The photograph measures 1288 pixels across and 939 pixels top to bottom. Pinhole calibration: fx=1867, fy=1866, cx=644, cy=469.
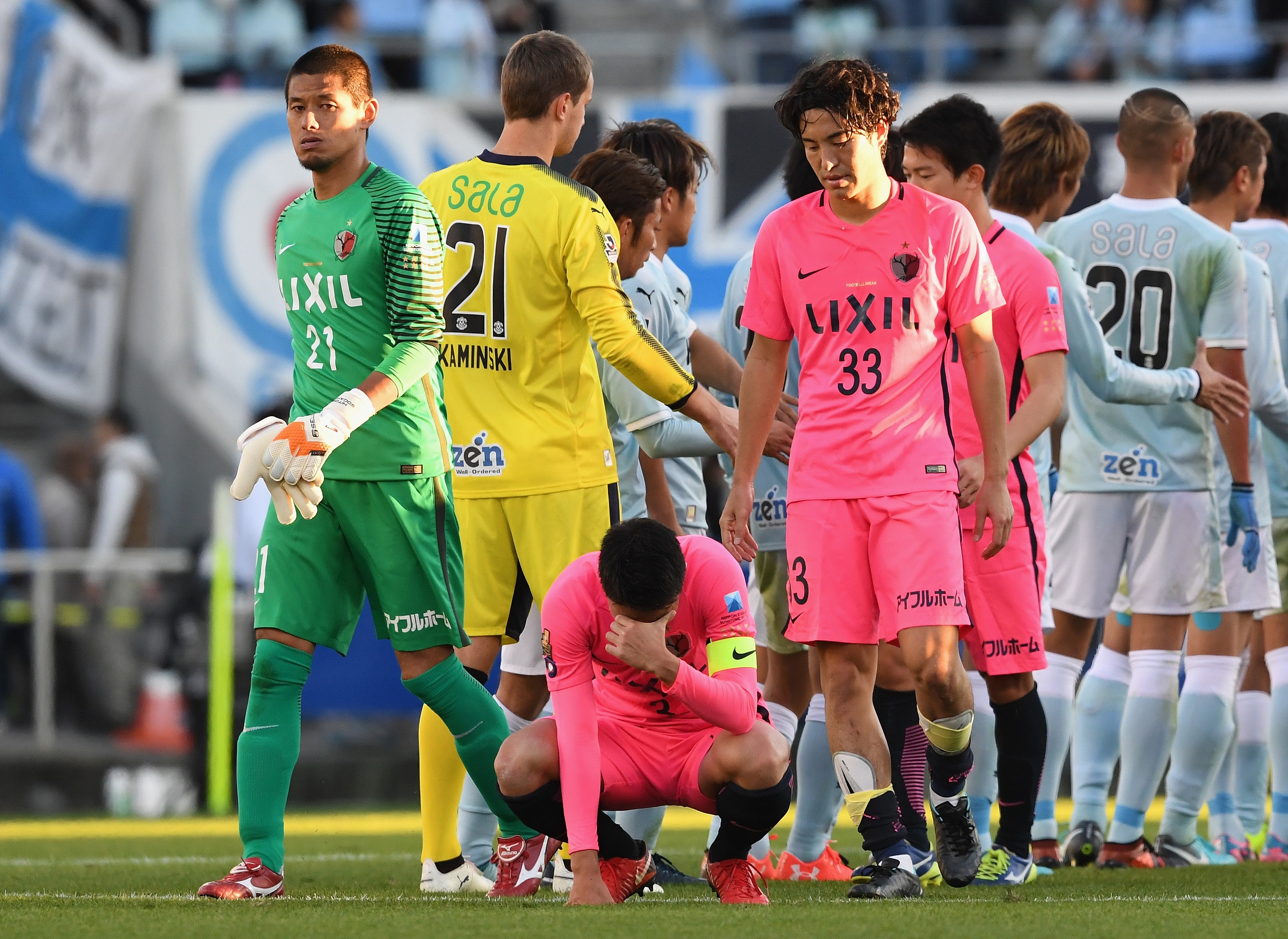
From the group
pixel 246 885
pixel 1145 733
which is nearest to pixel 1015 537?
pixel 1145 733

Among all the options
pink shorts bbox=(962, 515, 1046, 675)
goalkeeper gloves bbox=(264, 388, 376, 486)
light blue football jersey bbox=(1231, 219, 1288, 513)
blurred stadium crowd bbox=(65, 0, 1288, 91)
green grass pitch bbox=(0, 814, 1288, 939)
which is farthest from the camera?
blurred stadium crowd bbox=(65, 0, 1288, 91)

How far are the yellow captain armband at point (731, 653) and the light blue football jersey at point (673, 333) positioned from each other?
1119 mm

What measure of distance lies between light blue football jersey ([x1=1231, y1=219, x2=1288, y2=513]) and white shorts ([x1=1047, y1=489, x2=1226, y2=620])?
0.88 meters

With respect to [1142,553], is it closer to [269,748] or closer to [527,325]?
[527,325]

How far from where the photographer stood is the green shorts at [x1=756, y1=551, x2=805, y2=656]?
6352 millimetres

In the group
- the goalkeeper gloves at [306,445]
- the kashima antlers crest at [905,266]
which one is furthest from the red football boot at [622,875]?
the kashima antlers crest at [905,266]

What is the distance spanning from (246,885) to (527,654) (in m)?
1.26

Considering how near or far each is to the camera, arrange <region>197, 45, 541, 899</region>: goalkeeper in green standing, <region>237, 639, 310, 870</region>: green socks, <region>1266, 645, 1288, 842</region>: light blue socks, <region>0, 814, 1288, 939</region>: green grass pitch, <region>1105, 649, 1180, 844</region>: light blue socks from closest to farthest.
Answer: <region>0, 814, 1288, 939</region>: green grass pitch
<region>237, 639, 310, 870</region>: green socks
<region>197, 45, 541, 899</region>: goalkeeper in green standing
<region>1105, 649, 1180, 844</region>: light blue socks
<region>1266, 645, 1288, 842</region>: light blue socks

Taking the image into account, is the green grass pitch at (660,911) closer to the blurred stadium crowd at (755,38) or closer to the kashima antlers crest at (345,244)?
the kashima antlers crest at (345,244)

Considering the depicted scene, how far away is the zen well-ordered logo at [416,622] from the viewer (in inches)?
209

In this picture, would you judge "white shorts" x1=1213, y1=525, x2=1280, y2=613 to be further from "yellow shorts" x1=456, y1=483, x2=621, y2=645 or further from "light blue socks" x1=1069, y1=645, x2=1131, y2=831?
"yellow shorts" x1=456, y1=483, x2=621, y2=645

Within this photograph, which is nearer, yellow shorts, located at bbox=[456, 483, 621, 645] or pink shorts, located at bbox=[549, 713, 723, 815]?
pink shorts, located at bbox=[549, 713, 723, 815]

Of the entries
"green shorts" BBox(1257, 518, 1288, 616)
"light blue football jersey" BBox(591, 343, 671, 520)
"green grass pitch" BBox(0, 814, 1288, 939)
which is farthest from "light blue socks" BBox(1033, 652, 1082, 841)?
"light blue football jersey" BBox(591, 343, 671, 520)

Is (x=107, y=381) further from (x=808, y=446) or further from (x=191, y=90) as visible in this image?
(x=808, y=446)
